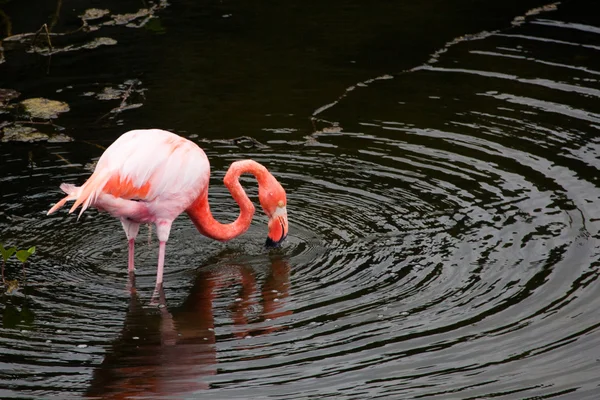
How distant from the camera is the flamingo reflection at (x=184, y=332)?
21.1 ft

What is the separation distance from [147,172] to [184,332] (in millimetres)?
1356

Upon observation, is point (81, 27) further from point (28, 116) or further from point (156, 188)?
point (156, 188)

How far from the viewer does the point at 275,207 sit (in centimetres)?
834

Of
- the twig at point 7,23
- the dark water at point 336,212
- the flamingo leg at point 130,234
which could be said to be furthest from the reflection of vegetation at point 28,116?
the flamingo leg at point 130,234

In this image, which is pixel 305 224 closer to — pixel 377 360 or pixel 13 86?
pixel 377 360

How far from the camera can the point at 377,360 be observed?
659 cm

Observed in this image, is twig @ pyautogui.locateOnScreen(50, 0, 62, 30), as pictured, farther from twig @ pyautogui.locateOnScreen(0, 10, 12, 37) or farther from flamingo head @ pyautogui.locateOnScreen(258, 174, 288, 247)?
flamingo head @ pyautogui.locateOnScreen(258, 174, 288, 247)

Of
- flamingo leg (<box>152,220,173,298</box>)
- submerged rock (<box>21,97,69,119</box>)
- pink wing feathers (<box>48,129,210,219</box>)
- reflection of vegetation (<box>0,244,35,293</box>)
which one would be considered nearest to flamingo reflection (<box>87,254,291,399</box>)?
flamingo leg (<box>152,220,173,298</box>)

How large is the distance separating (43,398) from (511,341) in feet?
10.3

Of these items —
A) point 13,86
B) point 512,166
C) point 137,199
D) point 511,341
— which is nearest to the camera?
point 511,341

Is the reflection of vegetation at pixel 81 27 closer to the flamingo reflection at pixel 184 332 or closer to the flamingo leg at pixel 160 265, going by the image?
the flamingo leg at pixel 160 265

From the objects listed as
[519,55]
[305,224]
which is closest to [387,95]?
[519,55]

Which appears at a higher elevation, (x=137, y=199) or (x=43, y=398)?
(x=137, y=199)

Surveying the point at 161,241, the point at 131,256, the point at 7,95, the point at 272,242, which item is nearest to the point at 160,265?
the point at 161,241
